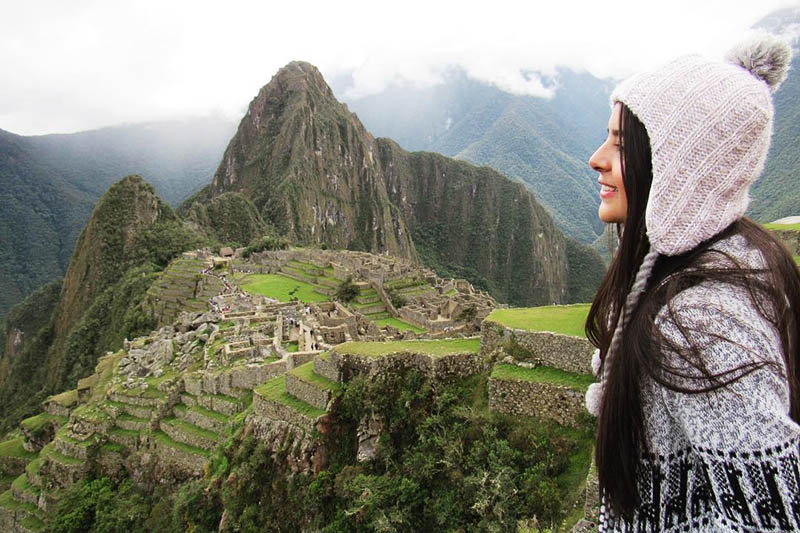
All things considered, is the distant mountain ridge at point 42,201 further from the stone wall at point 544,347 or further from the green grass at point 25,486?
the stone wall at point 544,347

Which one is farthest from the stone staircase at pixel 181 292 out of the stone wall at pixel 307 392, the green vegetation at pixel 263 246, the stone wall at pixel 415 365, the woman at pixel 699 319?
the woman at pixel 699 319

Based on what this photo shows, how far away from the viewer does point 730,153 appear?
158 centimetres

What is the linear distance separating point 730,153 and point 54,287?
11691 centimetres

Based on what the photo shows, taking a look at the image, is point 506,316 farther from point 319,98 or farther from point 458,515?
point 319,98

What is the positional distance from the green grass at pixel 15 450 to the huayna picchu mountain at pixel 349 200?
98985 millimetres

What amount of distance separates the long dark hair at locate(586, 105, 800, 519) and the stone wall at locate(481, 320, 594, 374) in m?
5.51

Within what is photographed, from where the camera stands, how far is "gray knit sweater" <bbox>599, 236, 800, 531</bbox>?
133cm

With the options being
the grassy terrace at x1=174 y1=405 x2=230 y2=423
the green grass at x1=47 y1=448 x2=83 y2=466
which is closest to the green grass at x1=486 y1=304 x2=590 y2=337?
the grassy terrace at x1=174 y1=405 x2=230 y2=423

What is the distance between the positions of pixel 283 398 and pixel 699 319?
9271mm

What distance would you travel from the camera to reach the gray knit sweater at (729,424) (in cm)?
133

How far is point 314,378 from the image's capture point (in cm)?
957

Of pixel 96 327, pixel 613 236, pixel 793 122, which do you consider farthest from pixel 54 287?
pixel 793 122

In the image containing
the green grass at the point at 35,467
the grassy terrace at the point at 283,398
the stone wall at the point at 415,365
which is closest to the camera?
the stone wall at the point at 415,365

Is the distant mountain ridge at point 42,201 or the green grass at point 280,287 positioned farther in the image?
the distant mountain ridge at point 42,201
